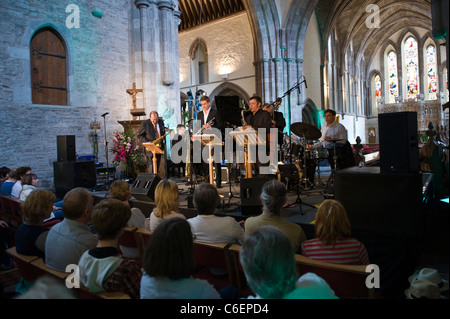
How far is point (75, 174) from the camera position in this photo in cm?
666

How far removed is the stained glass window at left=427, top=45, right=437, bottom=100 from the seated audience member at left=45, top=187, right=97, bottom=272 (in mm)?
30969

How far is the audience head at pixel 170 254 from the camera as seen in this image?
149cm

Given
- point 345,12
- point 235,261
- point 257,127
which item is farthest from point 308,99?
point 235,261

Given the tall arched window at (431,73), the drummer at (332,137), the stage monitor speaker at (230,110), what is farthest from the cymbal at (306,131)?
the tall arched window at (431,73)

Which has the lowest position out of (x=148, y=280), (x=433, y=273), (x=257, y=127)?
(x=433, y=273)

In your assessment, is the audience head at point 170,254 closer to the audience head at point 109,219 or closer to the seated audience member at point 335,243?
the audience head at point 109,219

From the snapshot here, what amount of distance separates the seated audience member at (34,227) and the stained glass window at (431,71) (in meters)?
31.0

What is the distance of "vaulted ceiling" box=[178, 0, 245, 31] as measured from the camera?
17.2 meters

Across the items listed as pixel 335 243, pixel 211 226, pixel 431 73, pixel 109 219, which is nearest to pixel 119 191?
pixel 211 226

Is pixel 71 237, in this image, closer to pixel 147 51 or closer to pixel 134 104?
pixel 134 104
